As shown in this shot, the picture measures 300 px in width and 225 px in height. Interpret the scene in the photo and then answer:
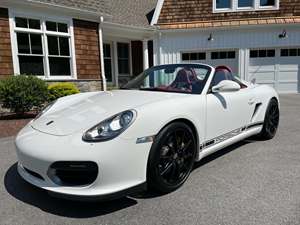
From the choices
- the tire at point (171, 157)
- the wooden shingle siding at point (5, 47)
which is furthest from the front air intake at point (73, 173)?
the wooden shingle siding at point (5, 47)

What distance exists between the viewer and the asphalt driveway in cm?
248

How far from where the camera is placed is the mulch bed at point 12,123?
5.88 meters

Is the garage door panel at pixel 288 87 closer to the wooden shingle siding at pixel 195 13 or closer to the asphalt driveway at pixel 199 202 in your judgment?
the wooden shingle siding at pixel 195 13

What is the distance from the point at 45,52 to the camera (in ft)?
31.0

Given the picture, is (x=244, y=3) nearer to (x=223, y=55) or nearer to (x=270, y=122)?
(x=223, y=55)

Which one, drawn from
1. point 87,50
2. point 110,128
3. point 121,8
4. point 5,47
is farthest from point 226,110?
point 121,8

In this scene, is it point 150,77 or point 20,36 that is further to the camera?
point 20,36

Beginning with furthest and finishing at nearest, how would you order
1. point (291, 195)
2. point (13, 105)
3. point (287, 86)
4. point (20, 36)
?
point (287, 86)
point (20, 36)
point (13, 105)
point (291, 195)

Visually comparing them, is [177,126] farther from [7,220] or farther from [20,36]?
[20,36]

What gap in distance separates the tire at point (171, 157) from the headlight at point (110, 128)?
14.0 inches

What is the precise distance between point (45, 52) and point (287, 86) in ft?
35.6

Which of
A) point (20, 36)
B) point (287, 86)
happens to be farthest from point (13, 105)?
point (287, 86)

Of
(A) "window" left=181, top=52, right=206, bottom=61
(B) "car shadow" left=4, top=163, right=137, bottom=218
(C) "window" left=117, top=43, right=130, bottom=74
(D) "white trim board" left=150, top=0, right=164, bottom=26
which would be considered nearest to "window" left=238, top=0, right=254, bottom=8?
(A) "window" left=181, top=52, right=206, bottom=61

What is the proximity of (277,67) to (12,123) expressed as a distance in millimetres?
11572
